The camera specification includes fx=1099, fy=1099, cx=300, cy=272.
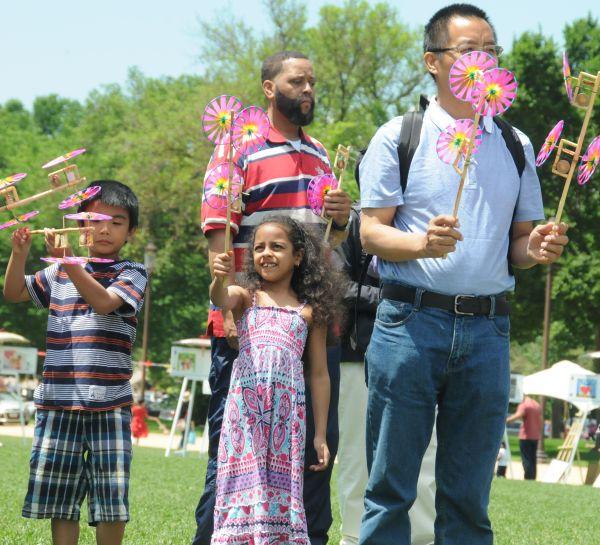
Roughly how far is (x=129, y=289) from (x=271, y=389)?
2.61ft

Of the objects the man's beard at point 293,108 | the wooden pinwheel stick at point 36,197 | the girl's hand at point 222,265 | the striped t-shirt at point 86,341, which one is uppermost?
the man's beard at point 293,108

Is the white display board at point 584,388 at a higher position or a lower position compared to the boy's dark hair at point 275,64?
lower

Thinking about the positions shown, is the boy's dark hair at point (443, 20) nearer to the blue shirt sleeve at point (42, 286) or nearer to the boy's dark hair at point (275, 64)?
the boy's dark hair at point (275, 64)

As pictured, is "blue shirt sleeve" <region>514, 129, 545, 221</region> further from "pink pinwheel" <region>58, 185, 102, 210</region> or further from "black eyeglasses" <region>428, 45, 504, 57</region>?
"pink pinwheel" <region>58, 185, 102, 210</region>

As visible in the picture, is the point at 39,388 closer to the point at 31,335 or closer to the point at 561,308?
the point at 561,308

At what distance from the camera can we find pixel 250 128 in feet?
15.4

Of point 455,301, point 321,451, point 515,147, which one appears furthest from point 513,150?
point 321,451

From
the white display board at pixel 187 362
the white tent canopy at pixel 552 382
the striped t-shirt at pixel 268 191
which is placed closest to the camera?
the striped t-shirt at pixel 268 191

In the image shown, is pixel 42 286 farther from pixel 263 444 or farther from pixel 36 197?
pixel 263 444

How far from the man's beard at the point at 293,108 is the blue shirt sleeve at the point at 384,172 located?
40.0 inches

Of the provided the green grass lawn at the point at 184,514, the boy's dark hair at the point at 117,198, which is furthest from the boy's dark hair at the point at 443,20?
the green grass lawn at the point at 184,514

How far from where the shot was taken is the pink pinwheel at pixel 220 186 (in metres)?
4.65

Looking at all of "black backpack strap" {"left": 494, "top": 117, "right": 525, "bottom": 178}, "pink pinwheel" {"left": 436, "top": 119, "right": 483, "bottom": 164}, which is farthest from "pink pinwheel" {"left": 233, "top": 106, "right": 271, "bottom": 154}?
"pink pinwheel" {"left": 436, "top": 119, "right": 483, "bottom": 164}

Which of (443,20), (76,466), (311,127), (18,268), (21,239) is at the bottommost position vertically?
(76,466)
